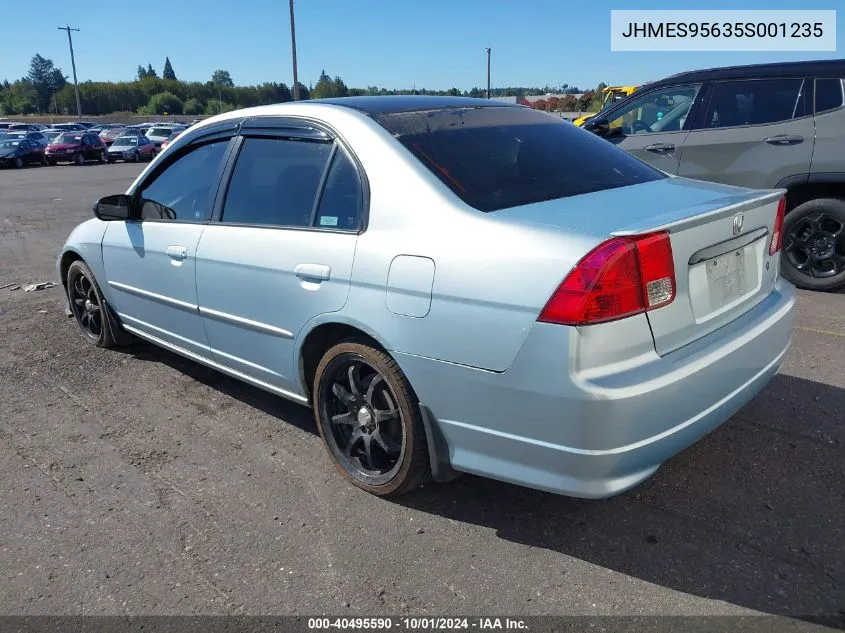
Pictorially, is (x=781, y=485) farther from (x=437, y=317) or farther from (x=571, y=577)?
(x=437, y=317)

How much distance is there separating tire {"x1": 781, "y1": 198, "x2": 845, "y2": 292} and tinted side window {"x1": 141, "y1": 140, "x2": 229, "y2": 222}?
4921mm

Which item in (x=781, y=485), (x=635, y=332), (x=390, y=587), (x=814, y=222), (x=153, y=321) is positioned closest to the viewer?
(x=635, y=332)

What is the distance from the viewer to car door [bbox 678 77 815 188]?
619 cm

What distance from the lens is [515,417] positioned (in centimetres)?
252

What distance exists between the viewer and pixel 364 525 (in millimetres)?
2996

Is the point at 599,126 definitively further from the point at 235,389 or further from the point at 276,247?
the point at 276,247

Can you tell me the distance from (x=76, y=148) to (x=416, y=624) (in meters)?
36.1

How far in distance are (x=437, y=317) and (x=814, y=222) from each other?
492cm

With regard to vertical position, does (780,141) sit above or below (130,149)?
below

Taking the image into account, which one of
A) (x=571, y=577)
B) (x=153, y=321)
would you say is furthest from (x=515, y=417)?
(x=153, y=321)

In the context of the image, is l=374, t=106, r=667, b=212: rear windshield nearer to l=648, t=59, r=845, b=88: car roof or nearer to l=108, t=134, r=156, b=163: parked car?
l=648, t=59, r=845, b=88: car roof

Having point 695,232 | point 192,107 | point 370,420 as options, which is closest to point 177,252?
point 370,420

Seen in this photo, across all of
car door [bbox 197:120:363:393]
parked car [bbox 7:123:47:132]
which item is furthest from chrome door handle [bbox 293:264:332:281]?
parked car [bbox 7:123:47:132]

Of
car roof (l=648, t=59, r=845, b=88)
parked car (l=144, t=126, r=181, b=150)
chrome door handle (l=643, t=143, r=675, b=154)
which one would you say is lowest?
chrome door handle (l=643, t=143, r=675, b=154)
